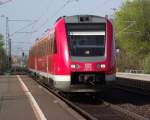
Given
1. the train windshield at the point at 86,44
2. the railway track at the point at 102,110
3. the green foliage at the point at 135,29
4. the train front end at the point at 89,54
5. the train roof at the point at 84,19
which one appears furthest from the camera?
the green foliage at the point at 135,29

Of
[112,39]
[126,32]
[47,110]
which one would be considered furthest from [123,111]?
[126,32]

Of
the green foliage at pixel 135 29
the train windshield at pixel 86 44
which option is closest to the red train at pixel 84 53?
the train windshield at pixel 86 44

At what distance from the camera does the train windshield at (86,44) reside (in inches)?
810

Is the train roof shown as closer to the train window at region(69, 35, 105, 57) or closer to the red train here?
the red train

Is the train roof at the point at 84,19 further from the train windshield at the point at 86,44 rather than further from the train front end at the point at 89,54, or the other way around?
the train windshield at the point at 86,44

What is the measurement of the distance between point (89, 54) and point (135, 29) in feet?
206

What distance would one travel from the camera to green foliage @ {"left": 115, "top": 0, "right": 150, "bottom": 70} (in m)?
83.4

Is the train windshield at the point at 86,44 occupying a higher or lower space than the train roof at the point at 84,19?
lower

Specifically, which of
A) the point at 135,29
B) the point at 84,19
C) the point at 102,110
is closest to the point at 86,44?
the point at 84,19

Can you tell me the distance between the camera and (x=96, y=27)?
21109 millimetres

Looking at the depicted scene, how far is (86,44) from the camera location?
2078 centimetres

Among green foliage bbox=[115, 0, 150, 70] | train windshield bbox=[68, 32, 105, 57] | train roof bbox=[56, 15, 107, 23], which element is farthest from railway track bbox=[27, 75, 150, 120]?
green foliage bbox=[115, 0, 150, 70]

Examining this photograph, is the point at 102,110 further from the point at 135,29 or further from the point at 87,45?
the point at 135,29

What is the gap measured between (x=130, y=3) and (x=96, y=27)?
224 ft
